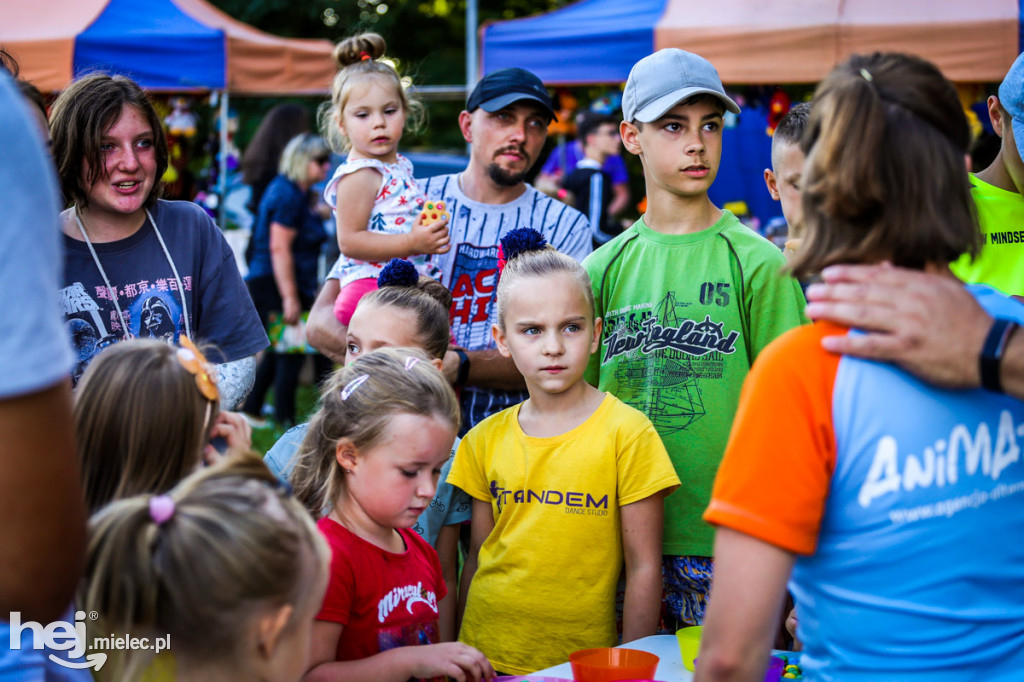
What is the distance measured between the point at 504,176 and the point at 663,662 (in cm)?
188

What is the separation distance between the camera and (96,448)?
1.71 metres

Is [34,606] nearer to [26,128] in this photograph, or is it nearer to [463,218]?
[26,128]

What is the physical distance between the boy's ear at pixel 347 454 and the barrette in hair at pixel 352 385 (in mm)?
120

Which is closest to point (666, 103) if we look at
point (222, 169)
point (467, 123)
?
point (467, 123)

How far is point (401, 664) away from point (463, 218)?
184 centimetres

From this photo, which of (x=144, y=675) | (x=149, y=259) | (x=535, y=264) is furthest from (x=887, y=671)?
(x=149, y=259)

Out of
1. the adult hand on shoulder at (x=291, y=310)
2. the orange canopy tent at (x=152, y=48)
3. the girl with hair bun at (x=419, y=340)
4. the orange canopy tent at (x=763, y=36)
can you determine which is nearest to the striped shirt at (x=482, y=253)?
the girl with hair bun at (x=419, y=340)

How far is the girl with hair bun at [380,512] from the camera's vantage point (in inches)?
80.0

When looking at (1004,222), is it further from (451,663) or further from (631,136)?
(451,663)

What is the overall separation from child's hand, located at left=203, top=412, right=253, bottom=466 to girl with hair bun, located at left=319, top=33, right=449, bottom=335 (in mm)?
1390

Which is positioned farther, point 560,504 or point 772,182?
point 772,182

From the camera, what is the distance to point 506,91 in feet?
11.5

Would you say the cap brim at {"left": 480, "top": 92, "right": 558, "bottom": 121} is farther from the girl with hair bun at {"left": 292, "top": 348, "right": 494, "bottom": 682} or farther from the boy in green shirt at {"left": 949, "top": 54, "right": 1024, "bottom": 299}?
the boy in green shirt at {"left": 949, "top": 54, "right": 1024, "bottom": 299}

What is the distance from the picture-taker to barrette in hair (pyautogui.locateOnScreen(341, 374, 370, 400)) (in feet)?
7.67
